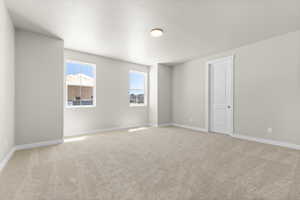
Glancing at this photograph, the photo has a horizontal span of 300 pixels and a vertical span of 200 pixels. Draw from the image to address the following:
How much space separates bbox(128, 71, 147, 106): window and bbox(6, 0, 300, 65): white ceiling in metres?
1.96

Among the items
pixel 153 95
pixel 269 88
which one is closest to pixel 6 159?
pixel 153 95

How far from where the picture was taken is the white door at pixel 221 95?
4.40m

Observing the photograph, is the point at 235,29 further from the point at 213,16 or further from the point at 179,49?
the point at 179,49

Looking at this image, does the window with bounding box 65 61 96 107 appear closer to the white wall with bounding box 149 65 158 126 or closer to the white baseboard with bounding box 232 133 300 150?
the white wall with bounding box 149 65 158 126

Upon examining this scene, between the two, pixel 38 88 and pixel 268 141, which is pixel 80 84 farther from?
pixel 268 141

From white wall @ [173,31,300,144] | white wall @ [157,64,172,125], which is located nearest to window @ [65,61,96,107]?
white wall @ [157,64,172,125]

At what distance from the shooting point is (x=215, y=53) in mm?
4738

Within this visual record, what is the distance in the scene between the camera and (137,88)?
6102 millimetres

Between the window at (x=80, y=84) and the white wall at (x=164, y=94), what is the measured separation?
8.65ft

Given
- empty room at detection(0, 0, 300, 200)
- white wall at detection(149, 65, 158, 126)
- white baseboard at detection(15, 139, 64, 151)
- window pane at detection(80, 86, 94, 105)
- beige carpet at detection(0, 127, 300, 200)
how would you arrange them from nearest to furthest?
1. beige carpet at detection(0, 127, 300, 200)
2. empty room at detection(0, 0, 300, 200)
3. white baseboard at detection(15, 139, 64, 151)
4. window pane at detection(80, 86, 94, 105)
5. white wall at detection(149, 65, 158, 126)

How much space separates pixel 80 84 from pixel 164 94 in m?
3.33

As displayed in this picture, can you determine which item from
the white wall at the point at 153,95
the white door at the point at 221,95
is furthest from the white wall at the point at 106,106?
the white door at the point at 221,95

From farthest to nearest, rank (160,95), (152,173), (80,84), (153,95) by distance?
(153,95) → (160,95) → (80,84) → (152,173)

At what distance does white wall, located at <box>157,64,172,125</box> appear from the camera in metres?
6.02
